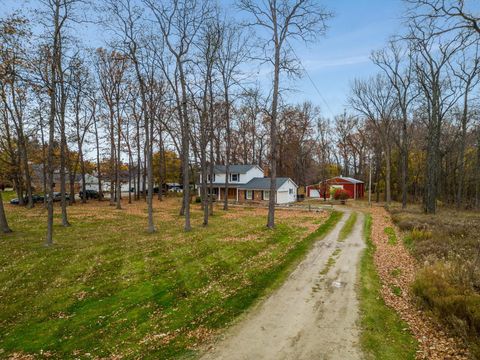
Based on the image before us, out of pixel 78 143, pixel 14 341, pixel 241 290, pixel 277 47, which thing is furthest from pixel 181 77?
pixel 78 143

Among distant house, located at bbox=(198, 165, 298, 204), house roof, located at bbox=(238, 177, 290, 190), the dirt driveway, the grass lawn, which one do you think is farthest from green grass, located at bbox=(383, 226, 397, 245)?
→ house roof, located at bbox=(238, 177, 290, 190)

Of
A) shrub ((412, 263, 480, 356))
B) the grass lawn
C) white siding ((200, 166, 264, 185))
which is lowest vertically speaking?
the grass lawn

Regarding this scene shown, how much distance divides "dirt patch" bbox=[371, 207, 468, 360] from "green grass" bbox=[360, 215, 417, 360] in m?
0.18

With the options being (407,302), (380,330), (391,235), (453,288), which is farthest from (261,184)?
(380,330)

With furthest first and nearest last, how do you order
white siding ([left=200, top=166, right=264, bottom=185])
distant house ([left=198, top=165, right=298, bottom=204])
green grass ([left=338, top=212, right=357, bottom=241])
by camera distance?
white siding ([left=200, top=166, right=264, bottom=185]), distant house ([left=198, top=165, right=298, bottom=204]), green grass ([left=338, top=212, right=357, bottom=241])

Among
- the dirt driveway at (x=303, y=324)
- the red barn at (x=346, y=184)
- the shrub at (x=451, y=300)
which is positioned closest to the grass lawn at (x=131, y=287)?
the dirt driveway at (x=303, y=324)

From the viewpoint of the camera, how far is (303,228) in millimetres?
20000

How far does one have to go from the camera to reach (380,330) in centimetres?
650

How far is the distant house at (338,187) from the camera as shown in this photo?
Answer: 48219mm

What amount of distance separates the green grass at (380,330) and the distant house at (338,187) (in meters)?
38.5

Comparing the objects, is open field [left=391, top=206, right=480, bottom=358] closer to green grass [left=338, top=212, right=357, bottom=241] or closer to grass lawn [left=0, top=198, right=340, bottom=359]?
grass lawn [left=0, top=198, right=340, bottom=359]

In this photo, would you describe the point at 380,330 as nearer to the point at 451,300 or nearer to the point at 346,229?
the point at 451,300

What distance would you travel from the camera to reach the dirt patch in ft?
18.6

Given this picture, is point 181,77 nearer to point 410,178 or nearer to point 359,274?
point 359,274
